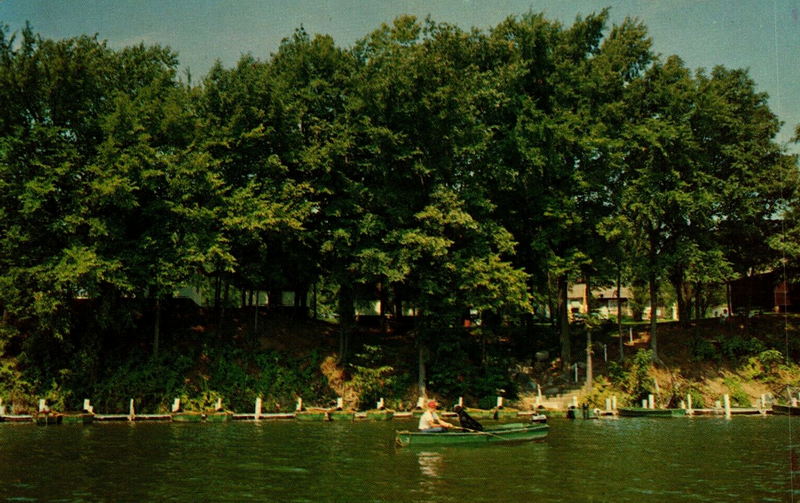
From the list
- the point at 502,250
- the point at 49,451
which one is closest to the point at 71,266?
the point at 49,451

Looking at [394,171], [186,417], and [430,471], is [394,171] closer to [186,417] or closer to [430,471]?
[186,417]

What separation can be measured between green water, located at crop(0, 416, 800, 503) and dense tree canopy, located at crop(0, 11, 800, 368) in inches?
468

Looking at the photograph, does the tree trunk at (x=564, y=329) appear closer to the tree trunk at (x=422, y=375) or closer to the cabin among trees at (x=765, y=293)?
the tree trunk at (x=422, y=375)

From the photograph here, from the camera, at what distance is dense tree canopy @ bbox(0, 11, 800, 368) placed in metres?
41.1

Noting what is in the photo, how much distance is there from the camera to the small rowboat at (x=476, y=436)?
29.0m

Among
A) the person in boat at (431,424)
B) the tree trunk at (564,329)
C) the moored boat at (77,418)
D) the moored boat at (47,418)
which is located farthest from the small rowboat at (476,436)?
the moored boat at (47,418)

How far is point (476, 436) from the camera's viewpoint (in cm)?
2981

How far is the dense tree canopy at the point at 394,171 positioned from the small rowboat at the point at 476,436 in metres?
15.0

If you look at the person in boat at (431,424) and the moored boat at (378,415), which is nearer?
the person in boat at (431,424)

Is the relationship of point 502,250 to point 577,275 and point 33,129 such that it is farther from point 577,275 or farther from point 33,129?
point 33,129

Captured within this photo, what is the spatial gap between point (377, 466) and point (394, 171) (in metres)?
26.1

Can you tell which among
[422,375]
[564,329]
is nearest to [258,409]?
[422,375]

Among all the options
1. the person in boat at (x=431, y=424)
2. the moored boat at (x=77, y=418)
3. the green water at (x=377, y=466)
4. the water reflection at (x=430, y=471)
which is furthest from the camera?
the moored boat at (x=77, y=418)

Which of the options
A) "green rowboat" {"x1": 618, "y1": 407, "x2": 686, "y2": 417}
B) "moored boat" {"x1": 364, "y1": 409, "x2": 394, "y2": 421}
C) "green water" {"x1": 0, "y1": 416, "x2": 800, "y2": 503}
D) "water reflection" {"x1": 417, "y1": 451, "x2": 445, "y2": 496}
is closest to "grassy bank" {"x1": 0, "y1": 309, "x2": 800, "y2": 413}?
"green rowboat" {"x1": 618, "y1": 407, "x2": 686, "y2": 417}
